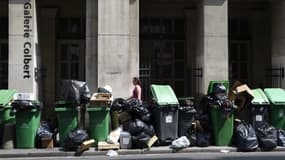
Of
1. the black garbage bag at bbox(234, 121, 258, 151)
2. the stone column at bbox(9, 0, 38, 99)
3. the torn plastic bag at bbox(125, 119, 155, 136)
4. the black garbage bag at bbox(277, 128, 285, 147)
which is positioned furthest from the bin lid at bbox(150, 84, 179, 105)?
the stone column at bbox(9, 0, 38, 99)

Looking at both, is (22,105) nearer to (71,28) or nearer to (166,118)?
(166,118)

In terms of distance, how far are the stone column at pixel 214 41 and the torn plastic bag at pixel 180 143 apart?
3.94 meters

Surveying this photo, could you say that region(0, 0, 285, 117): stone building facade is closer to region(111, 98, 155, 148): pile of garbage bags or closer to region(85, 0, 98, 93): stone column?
region(85, 0, 98, 93): stone column

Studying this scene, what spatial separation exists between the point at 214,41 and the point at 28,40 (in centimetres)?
587

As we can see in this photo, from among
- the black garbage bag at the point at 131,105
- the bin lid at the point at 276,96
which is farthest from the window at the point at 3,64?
the bin lid at the point at 276,96

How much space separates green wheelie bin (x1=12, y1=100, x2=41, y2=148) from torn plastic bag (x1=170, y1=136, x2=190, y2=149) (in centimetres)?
361

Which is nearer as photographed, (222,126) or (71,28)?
(222,126)

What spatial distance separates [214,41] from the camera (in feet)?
61.5

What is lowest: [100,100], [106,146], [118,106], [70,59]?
[106,146]

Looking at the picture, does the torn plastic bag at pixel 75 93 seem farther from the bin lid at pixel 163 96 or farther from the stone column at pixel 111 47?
the stone column at pixel 111 47

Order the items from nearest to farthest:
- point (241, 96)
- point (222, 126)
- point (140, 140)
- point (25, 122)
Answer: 1. point (140, 140)
2. point (25, 122)
3. point (222, 126)
4. point (241, 96)

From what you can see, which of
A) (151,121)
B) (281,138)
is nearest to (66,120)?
(151,121)

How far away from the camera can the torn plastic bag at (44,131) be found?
15016 millimetres

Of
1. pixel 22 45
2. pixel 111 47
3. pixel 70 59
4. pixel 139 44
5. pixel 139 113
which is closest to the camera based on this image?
pixel 139 113
